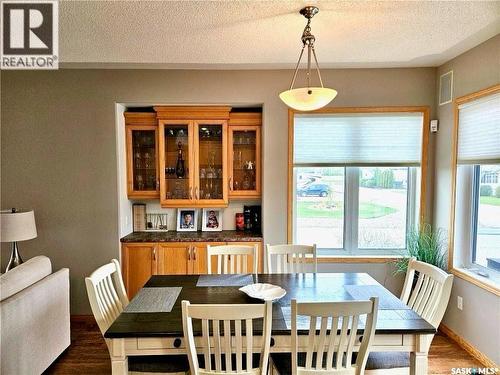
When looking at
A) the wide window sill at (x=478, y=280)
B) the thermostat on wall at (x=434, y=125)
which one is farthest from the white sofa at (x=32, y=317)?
the thermostat on wall at (x=434, y=125)

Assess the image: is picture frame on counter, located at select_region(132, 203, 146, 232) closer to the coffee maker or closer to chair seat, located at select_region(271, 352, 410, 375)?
the coffee maker

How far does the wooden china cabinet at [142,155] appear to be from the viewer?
3512 millimetres

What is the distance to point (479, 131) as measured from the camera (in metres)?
2.65

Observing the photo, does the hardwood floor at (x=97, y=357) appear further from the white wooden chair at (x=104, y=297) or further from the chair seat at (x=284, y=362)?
the chair seat at (x=284, y=362)

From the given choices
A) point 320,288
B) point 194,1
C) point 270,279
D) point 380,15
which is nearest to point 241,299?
point 270,279

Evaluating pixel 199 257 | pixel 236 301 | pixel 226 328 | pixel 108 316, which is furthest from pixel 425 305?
pixel 199 257

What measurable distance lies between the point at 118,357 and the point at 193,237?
6.04 feet

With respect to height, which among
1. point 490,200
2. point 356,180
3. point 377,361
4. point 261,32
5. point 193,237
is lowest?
point 377,361

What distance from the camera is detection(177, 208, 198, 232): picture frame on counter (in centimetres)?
373

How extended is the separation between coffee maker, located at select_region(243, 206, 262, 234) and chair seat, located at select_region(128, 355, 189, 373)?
2.00m

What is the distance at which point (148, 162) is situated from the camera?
142 inches

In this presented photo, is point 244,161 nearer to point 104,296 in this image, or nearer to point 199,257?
point 199,257

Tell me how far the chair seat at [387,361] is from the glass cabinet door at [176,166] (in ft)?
7.68

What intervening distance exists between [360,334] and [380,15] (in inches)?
80.4
